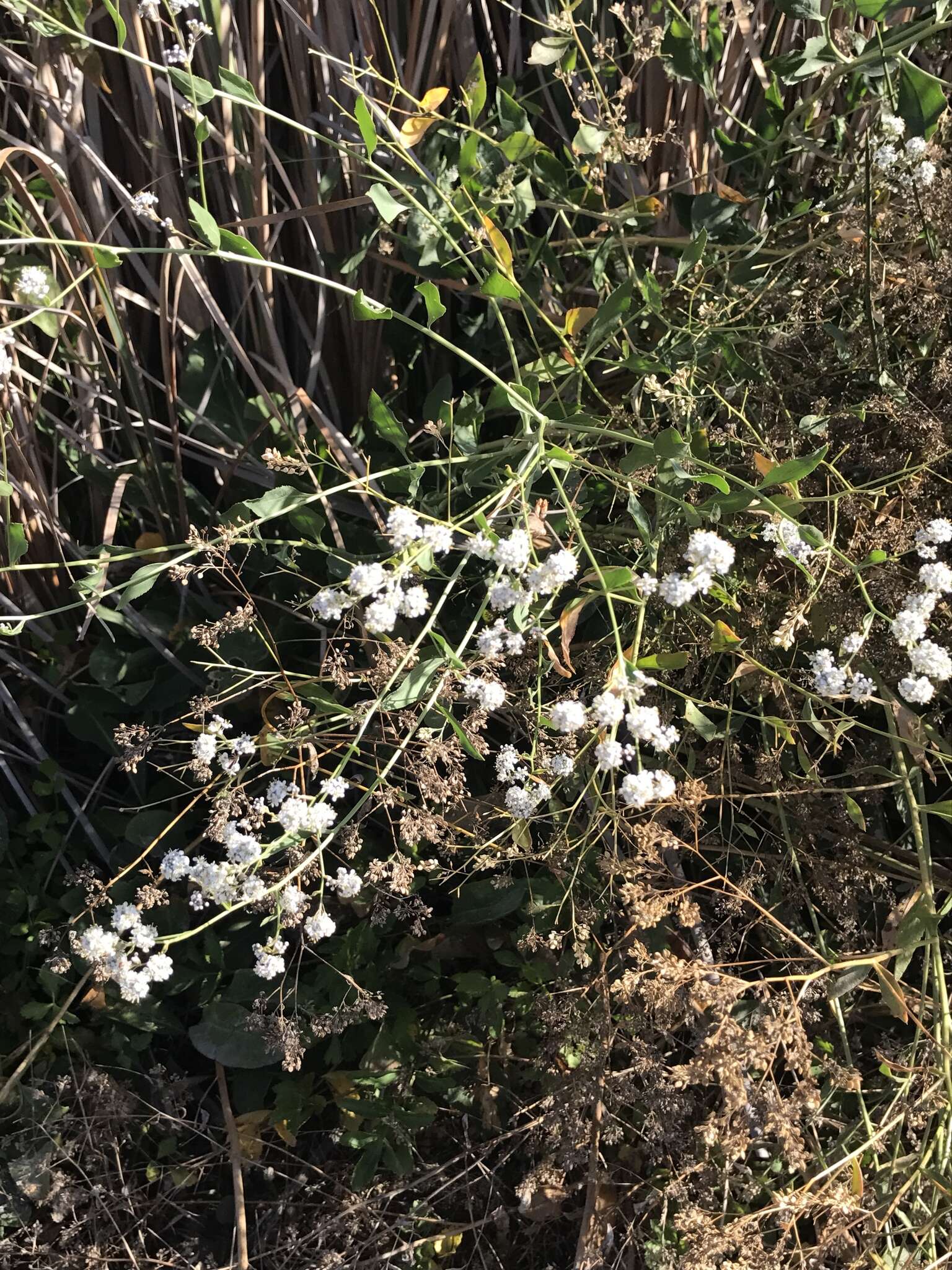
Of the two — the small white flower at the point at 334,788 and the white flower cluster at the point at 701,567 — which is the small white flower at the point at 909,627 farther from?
the small white flower at the point at 334,788

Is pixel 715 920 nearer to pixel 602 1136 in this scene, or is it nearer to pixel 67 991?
pixel 602 1136

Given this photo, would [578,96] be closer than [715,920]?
Yes

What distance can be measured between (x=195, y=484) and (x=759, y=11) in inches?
39.1

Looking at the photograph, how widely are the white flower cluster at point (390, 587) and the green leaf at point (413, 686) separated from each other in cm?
10

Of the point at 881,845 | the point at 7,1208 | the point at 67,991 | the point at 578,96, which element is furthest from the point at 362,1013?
the point at 578,96

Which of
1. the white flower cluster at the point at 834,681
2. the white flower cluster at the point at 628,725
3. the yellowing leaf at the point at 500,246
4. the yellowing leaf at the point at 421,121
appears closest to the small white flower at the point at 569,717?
the white flower cluster at the point at 628,725

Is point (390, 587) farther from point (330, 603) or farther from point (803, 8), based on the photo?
point (803, 8)

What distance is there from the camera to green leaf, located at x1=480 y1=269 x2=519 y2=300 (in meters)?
0.93

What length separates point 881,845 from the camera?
4.11 feet

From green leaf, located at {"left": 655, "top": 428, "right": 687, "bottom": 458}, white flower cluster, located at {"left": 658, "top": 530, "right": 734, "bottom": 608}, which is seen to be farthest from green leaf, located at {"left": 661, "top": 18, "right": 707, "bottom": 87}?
white flower cluster, located at {"left": 658, "top": 530, "right": 734, "bottom": 608}

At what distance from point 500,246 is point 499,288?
0.33 ft

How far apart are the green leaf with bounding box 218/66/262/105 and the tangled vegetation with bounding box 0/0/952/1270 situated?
0.18 feet

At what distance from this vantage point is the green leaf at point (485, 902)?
131 cm

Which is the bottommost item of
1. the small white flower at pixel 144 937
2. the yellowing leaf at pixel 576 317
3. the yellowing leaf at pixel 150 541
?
the small white flower at pixel 144 937
